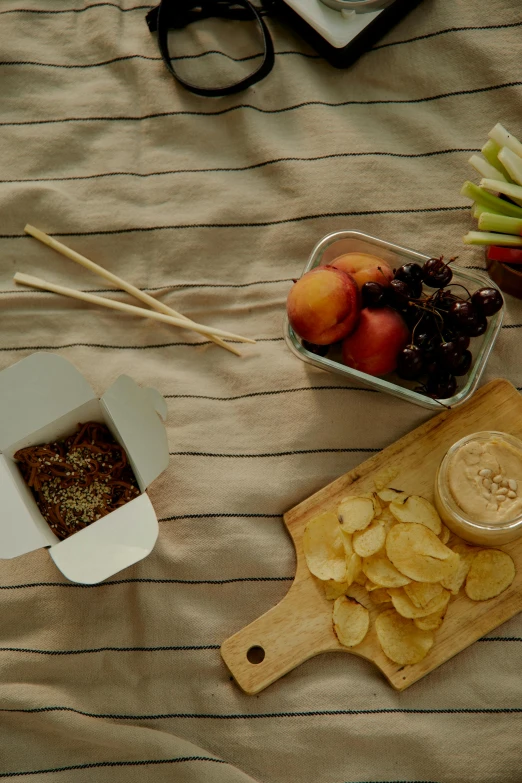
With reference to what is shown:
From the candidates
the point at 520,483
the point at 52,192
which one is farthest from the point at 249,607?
the point at 52,192

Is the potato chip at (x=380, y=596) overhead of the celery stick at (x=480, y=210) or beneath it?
beneath

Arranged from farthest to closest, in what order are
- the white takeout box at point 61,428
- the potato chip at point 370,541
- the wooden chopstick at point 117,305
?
the wooden chopstick at point 117,305, the potato chip at point 370,541, the white takeout box at point 61,428

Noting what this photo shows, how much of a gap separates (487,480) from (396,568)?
7.5 inches

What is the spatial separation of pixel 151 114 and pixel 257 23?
26cm

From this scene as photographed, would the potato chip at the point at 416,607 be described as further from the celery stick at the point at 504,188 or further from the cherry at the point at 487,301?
the celery stick at the point at 504,188

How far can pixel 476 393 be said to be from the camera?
3.76 feet

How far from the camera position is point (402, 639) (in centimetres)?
106

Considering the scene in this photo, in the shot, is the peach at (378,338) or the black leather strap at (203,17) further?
the black leather strap at (203,17)

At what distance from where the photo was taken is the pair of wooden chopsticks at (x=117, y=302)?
3.96 ft

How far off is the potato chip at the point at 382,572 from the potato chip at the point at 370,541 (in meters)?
0.02

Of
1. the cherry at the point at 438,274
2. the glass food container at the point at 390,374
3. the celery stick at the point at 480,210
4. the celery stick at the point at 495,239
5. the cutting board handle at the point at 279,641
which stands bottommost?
the cutting board handle at the point at 279,641

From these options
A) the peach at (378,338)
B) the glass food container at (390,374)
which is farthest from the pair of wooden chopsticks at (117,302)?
the peach at (378,338)

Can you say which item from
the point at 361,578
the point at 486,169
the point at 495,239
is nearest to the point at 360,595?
the point at 361,578

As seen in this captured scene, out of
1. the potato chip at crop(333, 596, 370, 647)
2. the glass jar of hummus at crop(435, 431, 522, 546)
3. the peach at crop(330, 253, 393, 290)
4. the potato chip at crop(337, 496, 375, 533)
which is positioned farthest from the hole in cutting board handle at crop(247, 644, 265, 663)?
the peach at crop(330, 253, 393, 290)
